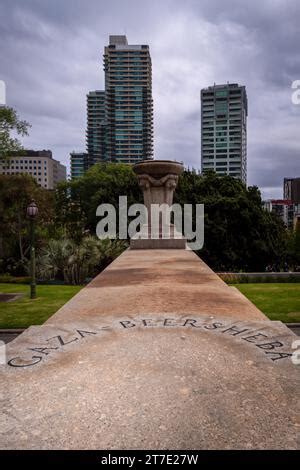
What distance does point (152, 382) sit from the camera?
2.31m

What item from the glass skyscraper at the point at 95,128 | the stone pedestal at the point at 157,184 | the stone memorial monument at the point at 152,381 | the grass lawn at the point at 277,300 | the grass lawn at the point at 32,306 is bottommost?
the grass lawn at the point at 32,306

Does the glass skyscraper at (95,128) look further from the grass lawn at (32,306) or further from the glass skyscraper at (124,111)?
the grass lawn at (32,306)

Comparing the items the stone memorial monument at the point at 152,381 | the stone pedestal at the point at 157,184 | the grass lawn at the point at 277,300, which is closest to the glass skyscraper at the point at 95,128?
the grass lawn at the point at 277,300

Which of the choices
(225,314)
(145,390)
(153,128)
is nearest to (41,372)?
(145,390)

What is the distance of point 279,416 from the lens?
194cm

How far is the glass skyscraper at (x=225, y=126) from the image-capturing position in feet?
550

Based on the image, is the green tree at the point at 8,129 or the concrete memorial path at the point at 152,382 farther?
the green tree at the point at 8,129

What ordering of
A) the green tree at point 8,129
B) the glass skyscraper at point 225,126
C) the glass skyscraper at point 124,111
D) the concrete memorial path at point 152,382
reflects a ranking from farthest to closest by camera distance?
the glass skyscraper at point 225,126
the glass skyscraper at point 124,111
the green tree at point 8,129
the concrete memorial path at point 152,382

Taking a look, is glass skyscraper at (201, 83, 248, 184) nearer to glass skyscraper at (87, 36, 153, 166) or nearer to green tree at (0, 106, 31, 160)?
glass skyscraper at (87, 36, 153, 166)

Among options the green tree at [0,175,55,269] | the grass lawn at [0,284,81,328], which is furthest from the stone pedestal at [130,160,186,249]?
the green tree at [0,175,55,269]

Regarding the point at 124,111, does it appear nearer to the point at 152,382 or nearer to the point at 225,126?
the point at 225,126

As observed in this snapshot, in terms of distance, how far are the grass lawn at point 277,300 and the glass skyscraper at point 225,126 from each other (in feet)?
502

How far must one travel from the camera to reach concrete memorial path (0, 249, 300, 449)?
1.81 meters

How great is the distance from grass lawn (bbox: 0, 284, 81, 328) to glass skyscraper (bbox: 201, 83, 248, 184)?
154 m
